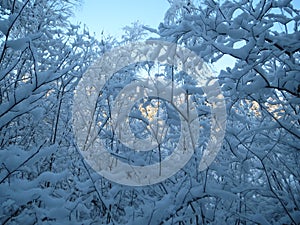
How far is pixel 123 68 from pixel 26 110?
119 inches

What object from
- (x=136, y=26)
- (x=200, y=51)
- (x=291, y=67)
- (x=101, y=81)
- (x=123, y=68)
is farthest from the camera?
(x=136, y=26)

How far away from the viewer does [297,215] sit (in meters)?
1.77

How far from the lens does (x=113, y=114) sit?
322 cm

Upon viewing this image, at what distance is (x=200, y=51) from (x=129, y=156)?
41.2 inches

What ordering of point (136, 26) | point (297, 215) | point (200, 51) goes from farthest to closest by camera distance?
point (136, 26), point (200, 51), point (297, 215)

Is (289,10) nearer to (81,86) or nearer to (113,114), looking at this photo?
(113,114)

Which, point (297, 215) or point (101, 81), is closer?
point (297, 215)

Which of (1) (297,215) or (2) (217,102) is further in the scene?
(2) (217,102)

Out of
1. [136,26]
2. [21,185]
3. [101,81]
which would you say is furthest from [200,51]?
[136,26]

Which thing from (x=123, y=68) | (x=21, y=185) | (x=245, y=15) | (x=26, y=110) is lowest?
(x=21, y=185)

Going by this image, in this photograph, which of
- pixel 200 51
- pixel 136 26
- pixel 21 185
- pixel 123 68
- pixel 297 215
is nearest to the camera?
pixel 21 185

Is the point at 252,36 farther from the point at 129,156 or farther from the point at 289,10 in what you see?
the point at 129,156

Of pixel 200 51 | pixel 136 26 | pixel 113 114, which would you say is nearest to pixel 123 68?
pixel 113 114

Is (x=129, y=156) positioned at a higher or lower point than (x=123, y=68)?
lower
